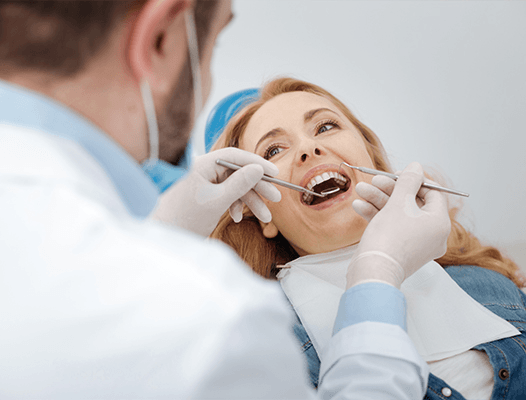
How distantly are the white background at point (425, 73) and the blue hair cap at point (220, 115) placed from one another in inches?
3.3

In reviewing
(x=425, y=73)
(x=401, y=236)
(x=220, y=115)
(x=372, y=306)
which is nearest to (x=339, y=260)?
(x=401, y=236)

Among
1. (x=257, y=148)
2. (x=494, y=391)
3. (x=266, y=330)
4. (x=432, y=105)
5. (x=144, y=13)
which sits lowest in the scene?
(x=494, y=391)

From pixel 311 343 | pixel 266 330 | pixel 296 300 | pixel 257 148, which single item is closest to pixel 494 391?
pixel 311 343

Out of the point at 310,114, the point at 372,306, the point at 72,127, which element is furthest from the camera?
the point at 310,114

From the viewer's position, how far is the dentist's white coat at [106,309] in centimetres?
40

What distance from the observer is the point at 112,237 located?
0.43 metres

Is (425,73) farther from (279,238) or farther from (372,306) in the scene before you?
(372,306)

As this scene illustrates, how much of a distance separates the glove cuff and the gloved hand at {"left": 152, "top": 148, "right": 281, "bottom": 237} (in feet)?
1.24

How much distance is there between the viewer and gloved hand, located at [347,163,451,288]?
3.12 ft

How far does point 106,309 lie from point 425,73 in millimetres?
1978

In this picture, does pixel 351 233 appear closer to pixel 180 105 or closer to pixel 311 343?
pixel 311 343

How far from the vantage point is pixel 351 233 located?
1413 millimetres

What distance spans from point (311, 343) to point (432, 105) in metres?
1.33

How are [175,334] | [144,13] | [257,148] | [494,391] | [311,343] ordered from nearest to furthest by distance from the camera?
[175,334]
[144,13]
[494,391]
[311,343]
[257,148]
